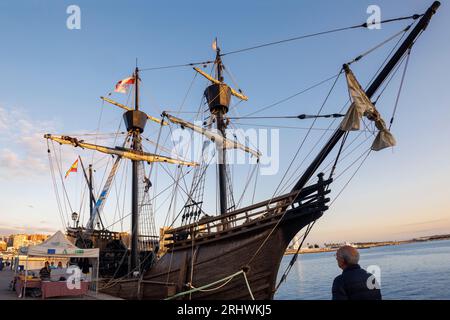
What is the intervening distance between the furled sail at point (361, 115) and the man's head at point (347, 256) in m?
6.15

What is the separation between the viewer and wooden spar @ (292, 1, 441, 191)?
8438 millimetres

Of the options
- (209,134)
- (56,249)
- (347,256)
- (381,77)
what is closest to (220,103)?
(209,134)

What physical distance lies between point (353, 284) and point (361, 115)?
6.75 m

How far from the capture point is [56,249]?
41.4 ft

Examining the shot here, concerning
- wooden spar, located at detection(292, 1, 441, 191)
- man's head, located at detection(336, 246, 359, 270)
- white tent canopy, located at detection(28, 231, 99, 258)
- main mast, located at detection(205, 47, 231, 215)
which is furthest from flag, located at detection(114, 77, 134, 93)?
man's head, located at detection(336, 246, 359, 270)

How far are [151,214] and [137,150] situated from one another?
6.22 meters

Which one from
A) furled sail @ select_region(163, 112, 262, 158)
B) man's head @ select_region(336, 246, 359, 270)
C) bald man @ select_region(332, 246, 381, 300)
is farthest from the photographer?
furled sail @ select_region(163, 112, 262, 158)

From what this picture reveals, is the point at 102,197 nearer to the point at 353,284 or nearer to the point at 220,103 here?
the point at 220,103

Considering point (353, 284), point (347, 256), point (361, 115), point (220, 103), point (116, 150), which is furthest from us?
point (116, 150)

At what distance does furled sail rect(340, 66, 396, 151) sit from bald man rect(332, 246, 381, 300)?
625 cm

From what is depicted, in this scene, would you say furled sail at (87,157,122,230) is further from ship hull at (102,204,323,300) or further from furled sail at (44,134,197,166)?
ship hull at (102,204,323,300)

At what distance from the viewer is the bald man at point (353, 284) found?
129 inches
